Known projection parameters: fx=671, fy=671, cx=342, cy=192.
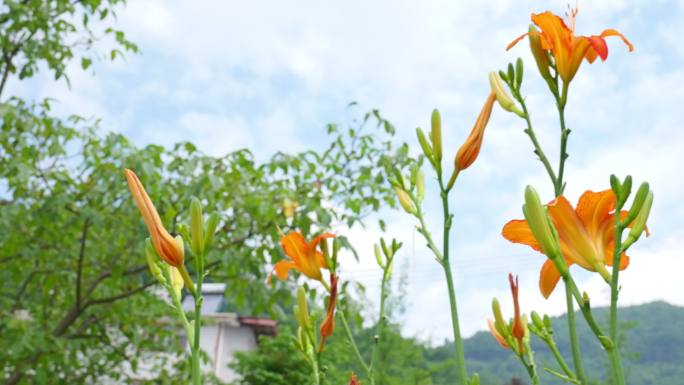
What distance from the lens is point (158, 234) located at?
573 millimetres

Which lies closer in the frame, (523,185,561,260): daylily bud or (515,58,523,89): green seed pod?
(523,185,561,260): daylily bud

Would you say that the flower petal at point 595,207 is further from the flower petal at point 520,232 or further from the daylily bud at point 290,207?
the daylily bud at point 290,207

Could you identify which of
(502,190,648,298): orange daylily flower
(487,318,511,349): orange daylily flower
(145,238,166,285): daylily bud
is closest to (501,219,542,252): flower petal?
(502,190,648,298): orange daylily flower

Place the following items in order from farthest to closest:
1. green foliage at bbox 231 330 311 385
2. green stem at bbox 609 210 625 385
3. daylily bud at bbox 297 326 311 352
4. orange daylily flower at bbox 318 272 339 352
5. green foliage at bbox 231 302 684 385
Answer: green foliage at bbox 231 330 311 385
green foliage at bbox 231 302 684 385
daylily bud at bbox 297 326 311 352
orange daylily flower at bbox 318 272 339 352
green stem at bbox 609 210 625 385

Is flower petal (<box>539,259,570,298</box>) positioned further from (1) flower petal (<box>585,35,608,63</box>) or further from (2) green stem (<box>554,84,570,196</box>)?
(1) flower petal (<box>585,35,608,63</box>)

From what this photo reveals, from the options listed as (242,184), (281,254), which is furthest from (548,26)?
(242,184)

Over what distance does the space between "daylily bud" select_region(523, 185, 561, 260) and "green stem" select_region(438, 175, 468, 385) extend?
0.51 ft

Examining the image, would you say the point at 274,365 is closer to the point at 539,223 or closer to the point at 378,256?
the point at 378,256

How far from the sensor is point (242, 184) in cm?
364

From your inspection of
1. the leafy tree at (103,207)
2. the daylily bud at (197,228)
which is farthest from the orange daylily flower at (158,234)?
the leafy tree at (103,207)

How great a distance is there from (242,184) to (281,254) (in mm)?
553

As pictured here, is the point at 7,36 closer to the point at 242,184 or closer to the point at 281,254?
the point at 242,184

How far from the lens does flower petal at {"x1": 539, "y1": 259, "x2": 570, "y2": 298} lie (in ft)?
1.89

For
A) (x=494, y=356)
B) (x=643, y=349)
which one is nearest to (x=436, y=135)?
(x=643, y=349)
